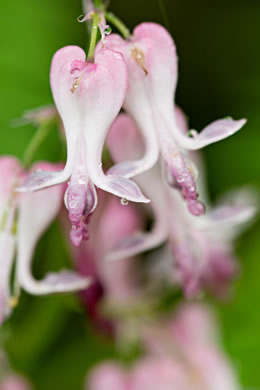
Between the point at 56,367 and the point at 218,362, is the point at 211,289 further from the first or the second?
the point at 56,367

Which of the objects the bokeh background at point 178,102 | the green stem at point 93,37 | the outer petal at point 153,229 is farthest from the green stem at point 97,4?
the bokeh background at point 178,102

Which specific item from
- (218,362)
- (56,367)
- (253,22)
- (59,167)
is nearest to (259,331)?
(218,362)

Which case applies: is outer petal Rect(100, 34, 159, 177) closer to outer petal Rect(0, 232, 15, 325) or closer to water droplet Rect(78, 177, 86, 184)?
water droplet Rect(78, 177, 86, 184)

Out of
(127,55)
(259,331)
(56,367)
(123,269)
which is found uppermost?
(127,55)

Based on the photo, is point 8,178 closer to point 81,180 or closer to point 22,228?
point 22,228

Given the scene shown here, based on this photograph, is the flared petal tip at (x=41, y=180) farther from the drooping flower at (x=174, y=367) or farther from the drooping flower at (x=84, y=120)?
the drooping flower at (x=174, y=367)

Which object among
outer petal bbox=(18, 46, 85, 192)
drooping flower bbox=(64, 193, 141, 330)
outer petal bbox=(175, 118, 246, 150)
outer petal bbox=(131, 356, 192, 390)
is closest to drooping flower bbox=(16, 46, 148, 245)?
outer petal bbox=(18, 46, 85, 192)

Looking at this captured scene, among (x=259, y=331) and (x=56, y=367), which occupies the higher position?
(x=56, y=367)
